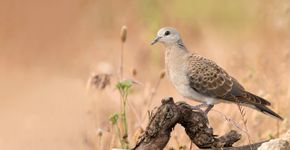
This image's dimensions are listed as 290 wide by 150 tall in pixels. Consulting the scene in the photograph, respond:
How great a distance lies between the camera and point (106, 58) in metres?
12.1

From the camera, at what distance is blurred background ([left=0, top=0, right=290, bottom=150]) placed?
9117 mm

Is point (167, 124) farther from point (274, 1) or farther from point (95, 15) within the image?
point (95, 15)

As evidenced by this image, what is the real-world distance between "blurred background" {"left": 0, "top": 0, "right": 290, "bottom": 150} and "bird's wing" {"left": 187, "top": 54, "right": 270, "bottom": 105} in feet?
1.48

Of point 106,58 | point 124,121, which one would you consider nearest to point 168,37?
point 124,121

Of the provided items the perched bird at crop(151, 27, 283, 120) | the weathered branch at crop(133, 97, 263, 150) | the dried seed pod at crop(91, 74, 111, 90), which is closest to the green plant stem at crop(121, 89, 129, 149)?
the perched bird at crop(151, 27, 283, 120)

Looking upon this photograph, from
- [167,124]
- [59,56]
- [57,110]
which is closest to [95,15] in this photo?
[59,56]

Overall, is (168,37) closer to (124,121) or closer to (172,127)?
(124,121)

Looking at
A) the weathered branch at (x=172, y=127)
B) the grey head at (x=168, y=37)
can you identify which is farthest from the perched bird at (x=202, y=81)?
the weathered branch at (x=172, y=127)

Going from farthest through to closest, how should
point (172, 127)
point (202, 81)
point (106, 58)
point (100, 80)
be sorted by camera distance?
1. point (106, 58)
2. point (100, 80)
3. point (202, 81)
4. point (172, 127)

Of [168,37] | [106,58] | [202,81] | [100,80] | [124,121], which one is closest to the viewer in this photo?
[124,121]

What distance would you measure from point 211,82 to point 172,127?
1.23m

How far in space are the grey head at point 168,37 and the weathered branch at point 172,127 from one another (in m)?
1.16

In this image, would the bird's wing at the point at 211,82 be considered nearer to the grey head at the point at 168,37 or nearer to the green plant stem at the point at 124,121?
the grey head at the point at 168,37

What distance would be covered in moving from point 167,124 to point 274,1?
4.87 metres
